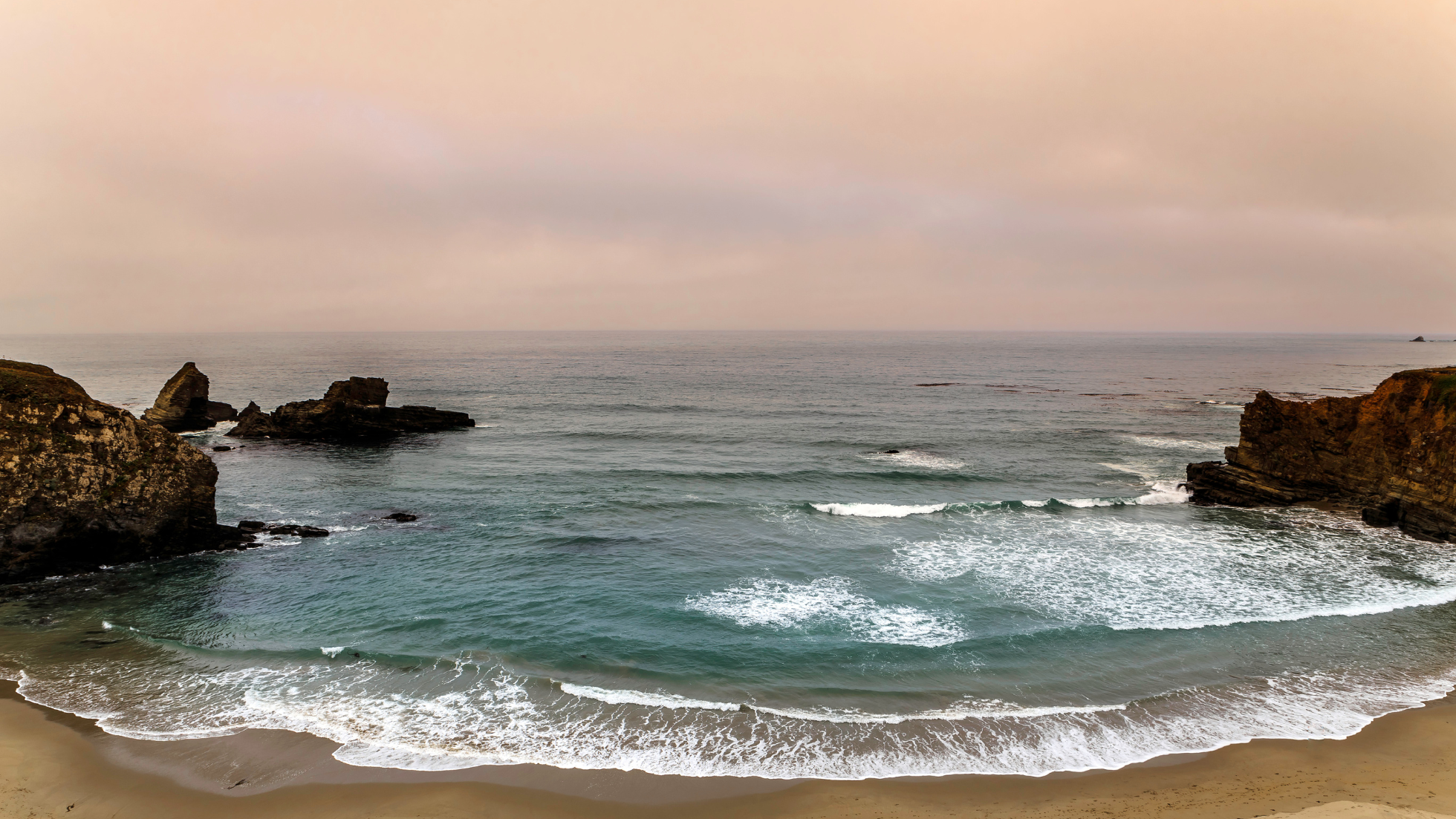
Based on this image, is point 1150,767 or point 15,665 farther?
point 15,665

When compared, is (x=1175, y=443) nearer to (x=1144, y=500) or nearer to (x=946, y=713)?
(x=1144, y=500)

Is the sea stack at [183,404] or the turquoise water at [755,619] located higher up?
the sea stack at [183,404]

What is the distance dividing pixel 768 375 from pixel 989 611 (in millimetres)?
91195

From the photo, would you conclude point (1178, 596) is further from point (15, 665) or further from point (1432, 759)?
point (15, 665)

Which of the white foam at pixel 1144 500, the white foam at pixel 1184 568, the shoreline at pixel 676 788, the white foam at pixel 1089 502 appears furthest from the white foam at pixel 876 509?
the shoreline at pixel 676 788

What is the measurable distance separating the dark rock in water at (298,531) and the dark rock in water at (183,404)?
3415 cm

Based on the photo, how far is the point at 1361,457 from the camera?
3080 cm

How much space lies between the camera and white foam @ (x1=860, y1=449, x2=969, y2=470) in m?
44.2

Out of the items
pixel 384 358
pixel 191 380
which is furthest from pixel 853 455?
pixel 384 358

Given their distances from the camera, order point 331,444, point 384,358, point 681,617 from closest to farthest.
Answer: point 681,617 → point 331,444 → point 384,358

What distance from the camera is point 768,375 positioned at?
112m

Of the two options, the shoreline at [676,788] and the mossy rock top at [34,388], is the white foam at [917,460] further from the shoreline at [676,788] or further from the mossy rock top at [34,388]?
the mossy rock top at [34,388]

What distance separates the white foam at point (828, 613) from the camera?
20203mm

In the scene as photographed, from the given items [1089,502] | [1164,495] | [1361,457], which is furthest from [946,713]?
[1361,457]
